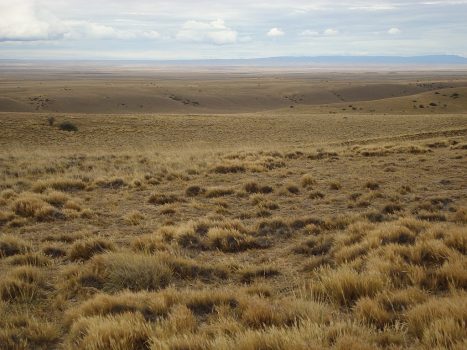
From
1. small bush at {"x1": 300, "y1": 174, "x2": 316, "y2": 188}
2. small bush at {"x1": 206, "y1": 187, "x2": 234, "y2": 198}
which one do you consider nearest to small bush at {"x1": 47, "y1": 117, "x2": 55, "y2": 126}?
small bush at {"x1": 206, "y1": 187, "x2": 234, "y2": 198}

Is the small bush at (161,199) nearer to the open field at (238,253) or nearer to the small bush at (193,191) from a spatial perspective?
the open field at (238,253)

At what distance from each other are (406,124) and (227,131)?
16.7 meters

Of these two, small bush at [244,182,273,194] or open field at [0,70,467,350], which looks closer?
open field at [0,70,467,350]

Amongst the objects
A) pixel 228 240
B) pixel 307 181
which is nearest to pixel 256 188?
pixel 307 181

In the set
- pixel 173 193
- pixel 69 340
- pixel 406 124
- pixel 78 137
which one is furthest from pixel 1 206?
pixel 406 124

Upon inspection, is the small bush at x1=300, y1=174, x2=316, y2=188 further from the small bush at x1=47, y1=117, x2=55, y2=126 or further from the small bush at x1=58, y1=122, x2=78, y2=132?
the small bush at x1=47, y1=117, x2=55, y2=126

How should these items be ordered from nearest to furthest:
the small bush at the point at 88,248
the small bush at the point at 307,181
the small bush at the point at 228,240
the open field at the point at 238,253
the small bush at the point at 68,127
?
the open field at the point at 238,253, the small bush at the point at 88,248, the small bush at the point at 228,240, the small bush at the point at 307,181, the small bush at the point at 68,127

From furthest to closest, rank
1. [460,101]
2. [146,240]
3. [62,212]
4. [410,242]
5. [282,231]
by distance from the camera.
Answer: [460,101] < [62,212] < [282,231] < [146,240] < [410,242]

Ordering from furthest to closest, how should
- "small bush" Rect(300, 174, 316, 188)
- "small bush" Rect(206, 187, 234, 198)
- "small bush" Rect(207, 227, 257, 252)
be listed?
"small bush" Rect(300, 174, 316, 188), "small bush" Rect(206, 187, 234, 198), "small bush" Rect(207, 227, 257, 252)

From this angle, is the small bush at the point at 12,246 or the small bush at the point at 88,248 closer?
the small bush at the point at 88,248

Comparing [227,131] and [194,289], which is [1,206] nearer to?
[194,289]

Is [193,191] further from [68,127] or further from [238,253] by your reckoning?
[68,127]

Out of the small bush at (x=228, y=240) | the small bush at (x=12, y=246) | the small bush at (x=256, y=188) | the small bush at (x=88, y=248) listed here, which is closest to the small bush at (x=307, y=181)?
the small bush at (x=256, y=188)

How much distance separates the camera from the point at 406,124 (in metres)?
41.9
